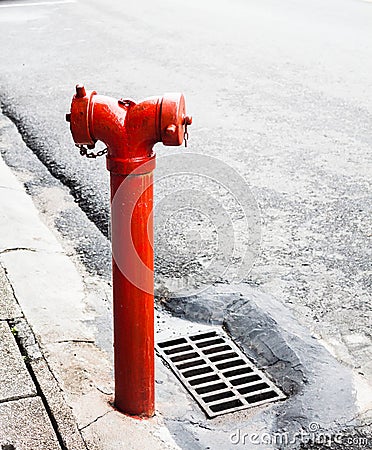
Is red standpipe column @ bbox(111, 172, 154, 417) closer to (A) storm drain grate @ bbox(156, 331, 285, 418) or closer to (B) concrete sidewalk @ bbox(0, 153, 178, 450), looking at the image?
(B) concrete sidewalk @ bbox(0, 153, 178, 450)

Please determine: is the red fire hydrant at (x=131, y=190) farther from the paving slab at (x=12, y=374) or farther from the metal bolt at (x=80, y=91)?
the paving slab at (x=12, y=374)

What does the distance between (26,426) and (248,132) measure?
4282mm

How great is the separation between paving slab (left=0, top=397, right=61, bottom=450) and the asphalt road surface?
1.36 meters

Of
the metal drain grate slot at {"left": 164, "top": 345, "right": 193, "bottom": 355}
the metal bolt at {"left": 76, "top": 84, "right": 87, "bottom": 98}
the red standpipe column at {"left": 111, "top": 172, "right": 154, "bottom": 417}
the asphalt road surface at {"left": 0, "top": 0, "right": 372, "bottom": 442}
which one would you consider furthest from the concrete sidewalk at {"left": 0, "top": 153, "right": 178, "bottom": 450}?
the metal bolt at {"left": 76, "top": 84, "right": 87, "bottom": 98}

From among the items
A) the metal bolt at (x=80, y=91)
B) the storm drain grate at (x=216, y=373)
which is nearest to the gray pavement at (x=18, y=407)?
the storm drain grate at (x=216, y=373)

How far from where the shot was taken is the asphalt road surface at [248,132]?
4.12 m

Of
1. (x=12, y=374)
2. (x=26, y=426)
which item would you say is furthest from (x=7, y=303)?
Answer: (x=26, y=426)

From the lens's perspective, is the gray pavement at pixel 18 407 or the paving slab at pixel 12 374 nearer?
the gray pavement at pixel 18 407

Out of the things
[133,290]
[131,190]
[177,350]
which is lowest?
[177,350]

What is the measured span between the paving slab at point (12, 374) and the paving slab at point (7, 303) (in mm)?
179

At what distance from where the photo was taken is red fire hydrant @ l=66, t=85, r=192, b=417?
247 centimetres

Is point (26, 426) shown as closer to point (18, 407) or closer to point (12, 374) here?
point (18, 407)

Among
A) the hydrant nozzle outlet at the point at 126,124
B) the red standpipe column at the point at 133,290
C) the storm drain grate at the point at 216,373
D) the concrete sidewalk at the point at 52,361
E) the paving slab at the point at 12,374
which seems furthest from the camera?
the storm drain grate at the point at 216,373

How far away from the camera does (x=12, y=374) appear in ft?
9.64
